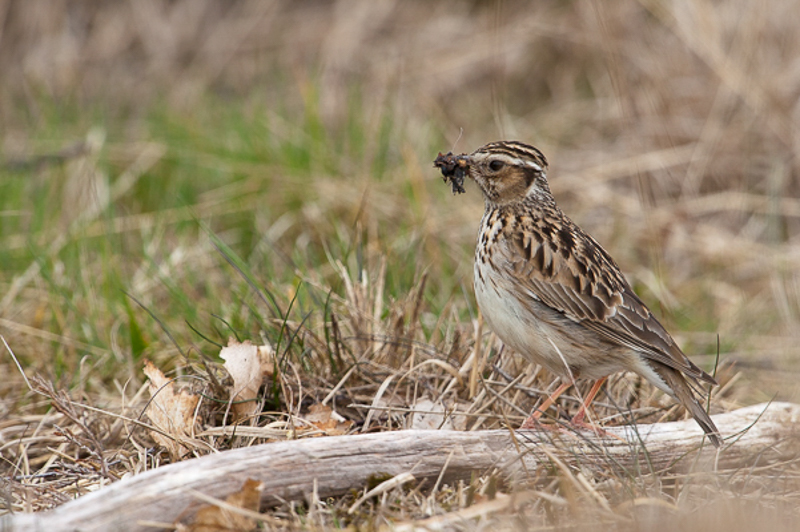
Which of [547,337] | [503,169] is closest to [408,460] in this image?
[547,337]

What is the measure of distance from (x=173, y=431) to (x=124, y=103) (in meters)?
7.91

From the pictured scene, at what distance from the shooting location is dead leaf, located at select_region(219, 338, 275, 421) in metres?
5.13

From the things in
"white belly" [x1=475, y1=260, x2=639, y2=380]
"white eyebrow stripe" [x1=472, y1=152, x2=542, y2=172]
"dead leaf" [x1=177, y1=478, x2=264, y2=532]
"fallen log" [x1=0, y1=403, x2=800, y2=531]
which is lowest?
"dead leaf" [x1=177, y1=478, x2=264, y2=532]

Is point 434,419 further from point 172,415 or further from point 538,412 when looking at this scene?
point 172,415

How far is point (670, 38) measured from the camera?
1123 centimetres

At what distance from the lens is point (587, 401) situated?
5203mm

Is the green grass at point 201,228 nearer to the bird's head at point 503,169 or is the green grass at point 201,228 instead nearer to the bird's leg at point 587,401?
the bird's head at point 503,169

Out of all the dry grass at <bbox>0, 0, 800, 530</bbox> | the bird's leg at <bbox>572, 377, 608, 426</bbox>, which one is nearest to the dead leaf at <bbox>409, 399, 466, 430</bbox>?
the dry grass at <bbox>0, 0, 800, 530</bbox>

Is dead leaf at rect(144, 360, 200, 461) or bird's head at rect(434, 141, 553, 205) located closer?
dead leaf at rect(144, 360, 200, 461)

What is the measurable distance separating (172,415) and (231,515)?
3.78 ft

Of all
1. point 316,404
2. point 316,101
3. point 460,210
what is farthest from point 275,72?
point 316,404

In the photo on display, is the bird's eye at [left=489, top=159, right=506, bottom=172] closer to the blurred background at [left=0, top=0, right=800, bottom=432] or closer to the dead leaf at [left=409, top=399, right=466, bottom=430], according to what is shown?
the blurred background at [left=0, top=0, right=800, bottom=432]

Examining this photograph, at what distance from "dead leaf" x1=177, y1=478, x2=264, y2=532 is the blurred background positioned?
2.16 meters

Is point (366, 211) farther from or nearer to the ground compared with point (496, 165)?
nearer to the ground
